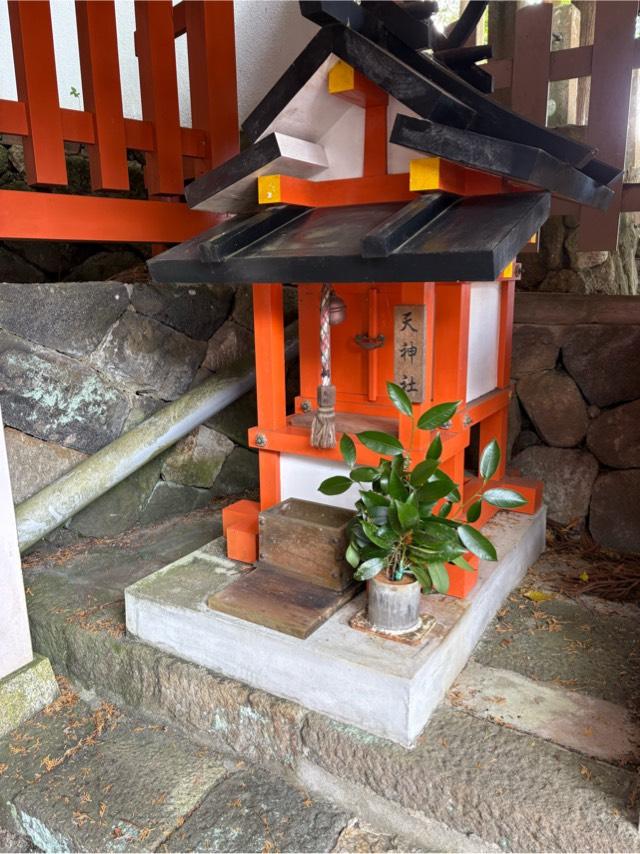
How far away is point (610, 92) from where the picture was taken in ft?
7.97

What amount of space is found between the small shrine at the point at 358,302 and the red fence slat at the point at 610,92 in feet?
1.82

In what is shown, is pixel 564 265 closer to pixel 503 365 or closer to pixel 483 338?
pixel 503 365

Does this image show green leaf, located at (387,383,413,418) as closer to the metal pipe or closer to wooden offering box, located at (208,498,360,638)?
wooden offering box, located at (208,498,360,638)

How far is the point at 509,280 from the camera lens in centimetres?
233

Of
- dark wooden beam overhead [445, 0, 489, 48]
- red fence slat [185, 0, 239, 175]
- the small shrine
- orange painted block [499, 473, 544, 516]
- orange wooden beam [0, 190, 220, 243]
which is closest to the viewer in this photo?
the small shrine

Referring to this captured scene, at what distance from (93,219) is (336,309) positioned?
3.71 ft

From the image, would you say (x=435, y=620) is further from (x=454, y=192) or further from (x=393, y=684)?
(x=454, y=192)

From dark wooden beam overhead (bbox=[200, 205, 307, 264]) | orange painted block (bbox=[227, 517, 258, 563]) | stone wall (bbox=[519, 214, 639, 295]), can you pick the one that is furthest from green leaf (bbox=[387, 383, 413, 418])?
stone wall (bbox=[519, 214, 639, 295])

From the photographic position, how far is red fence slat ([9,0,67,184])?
213 cm

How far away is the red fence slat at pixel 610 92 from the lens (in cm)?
236

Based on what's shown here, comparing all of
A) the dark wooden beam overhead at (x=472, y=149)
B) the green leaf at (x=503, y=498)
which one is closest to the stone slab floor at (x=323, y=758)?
the green leaf at (x=503, y=498)

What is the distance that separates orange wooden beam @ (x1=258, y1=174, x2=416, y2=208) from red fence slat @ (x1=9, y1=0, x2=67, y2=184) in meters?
0.94

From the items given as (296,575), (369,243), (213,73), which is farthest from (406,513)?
(213,73)

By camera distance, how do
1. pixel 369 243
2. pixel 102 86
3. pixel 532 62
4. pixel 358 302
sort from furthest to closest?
pixel 532 62
pixel 102 86
pixel 358 302
pixel 369 243
